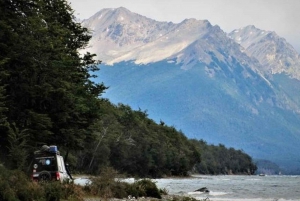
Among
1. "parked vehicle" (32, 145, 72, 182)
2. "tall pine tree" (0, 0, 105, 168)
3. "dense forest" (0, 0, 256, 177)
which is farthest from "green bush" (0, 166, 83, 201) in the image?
"tall pine tree" (0, 0, 105, 168)

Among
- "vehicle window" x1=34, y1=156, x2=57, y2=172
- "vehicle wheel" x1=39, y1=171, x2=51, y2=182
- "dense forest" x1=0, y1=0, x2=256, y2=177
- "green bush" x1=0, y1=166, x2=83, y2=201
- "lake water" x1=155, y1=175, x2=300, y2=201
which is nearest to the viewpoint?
"green bush" x1=0, y1=166, x2=83, y2=201

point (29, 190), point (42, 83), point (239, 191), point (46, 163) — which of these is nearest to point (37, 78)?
point (42, 83)

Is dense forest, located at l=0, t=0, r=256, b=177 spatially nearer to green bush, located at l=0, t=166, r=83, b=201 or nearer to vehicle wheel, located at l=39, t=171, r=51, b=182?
vehicle wheel, located at l=39, t=171, r=51, b=182

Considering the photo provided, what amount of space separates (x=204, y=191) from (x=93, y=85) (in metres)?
21.1

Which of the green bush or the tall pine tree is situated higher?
the tall pine tree

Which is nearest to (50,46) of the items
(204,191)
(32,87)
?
(32,87)

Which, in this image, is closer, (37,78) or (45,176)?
(45,176)

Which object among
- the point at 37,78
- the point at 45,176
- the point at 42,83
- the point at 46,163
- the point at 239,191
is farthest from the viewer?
the point at 239,191

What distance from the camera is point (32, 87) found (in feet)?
136

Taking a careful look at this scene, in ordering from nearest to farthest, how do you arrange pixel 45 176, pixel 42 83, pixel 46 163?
pixel 45 176 < pixel 46 163 < pixel 42 83

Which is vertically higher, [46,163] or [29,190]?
[46,163]

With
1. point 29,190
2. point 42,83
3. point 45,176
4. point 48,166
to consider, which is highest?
point 42,83

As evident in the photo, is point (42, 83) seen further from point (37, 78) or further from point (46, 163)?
point (46, 163)

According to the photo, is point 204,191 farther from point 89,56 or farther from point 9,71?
point 9,71
